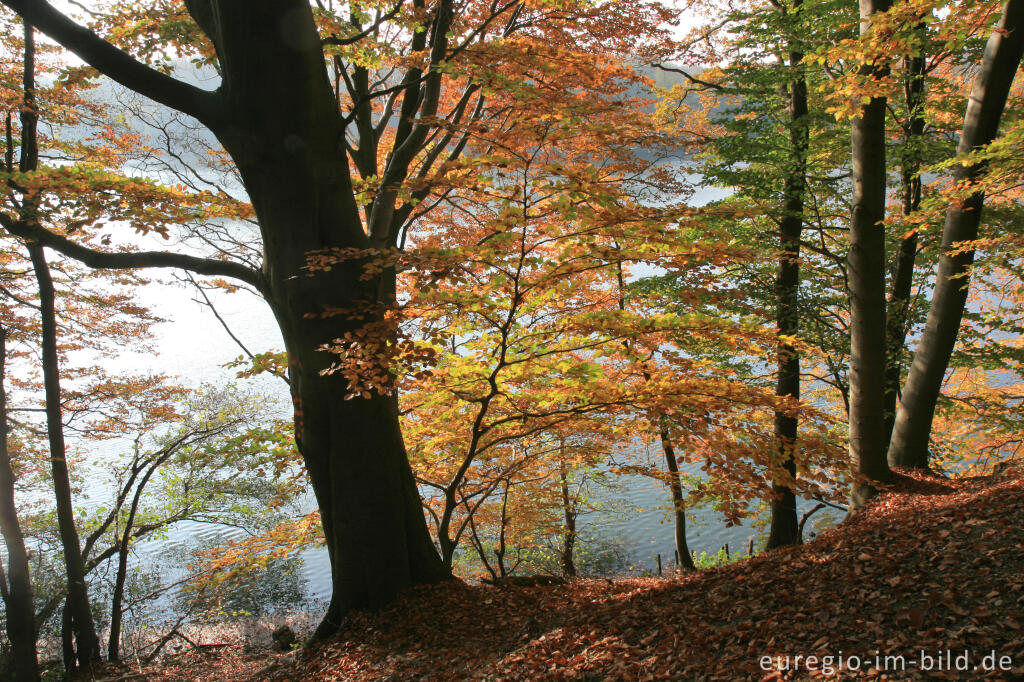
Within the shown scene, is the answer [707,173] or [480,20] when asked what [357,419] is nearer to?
[480,20]

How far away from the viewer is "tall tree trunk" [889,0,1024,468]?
5.28 m

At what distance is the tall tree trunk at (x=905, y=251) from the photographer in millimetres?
7320

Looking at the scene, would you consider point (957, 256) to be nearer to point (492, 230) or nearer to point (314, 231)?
point (492, 230)

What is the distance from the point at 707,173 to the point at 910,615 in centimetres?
617

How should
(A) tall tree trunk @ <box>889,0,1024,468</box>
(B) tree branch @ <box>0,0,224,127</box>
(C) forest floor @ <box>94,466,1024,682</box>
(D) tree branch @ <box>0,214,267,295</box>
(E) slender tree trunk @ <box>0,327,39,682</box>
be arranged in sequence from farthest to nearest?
(E) slender tree trunk @ <box>0,327,39,682</box>, (A) tall tree trunk @ <box>889,0,1024,468</box>, (D) tree branch @ <box>0,214,267,295</box>, (B) tree branch @ <box>0,0,224,127</box>, (C) forest floor @ <box>94,466,1024,682</box>

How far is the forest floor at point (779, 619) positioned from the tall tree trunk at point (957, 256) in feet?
3.03

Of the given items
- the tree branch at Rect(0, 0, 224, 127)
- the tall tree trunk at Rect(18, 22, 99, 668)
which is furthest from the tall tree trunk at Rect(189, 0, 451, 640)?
the tall tree trunk at Rect(18, 22, 99, 668)

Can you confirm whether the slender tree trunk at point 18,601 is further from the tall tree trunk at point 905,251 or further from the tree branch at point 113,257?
the tall tree trunk at point 905,251

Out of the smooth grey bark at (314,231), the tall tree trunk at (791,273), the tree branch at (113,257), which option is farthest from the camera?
the tall tree trunk at (791,273)

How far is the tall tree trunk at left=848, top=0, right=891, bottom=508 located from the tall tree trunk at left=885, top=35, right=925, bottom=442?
99.5 inches

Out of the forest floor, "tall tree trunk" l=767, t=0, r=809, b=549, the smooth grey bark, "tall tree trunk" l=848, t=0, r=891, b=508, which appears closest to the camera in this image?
the forest floor

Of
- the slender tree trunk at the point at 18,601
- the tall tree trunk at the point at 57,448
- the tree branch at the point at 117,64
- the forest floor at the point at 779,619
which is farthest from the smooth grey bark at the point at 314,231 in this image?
the slender tree trunk at the point at 18,601

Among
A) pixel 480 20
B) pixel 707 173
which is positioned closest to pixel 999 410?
pixel 707 173

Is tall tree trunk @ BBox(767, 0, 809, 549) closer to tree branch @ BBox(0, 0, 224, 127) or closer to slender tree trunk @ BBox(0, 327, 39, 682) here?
tree branch @ BBox(0, 0, 224, 127)
